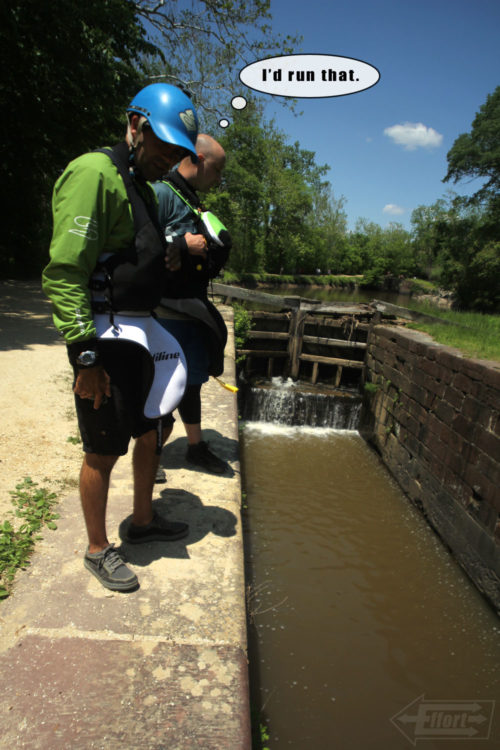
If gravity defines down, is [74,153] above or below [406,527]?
above

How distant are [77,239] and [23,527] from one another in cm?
157

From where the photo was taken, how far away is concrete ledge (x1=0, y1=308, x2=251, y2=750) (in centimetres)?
135

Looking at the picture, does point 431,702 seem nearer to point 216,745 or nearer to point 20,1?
point 216,745

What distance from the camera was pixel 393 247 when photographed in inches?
2660

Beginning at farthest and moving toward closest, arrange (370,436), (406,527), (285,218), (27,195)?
(285,218), (27,195), (370,436), (406,527)

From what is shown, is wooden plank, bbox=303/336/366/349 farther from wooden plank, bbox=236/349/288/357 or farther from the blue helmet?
the blue helmet

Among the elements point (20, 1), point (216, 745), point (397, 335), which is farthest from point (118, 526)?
point (20, 1)

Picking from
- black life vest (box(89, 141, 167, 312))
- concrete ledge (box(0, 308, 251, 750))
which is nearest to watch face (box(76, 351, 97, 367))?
black life vest (box(89, 141, 167, 312))

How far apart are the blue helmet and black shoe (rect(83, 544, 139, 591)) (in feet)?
5.54

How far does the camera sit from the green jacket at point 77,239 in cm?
144

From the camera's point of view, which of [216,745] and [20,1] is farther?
[20,1]

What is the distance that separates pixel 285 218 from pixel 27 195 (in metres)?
28.3

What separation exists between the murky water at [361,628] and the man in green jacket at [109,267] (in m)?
1.99

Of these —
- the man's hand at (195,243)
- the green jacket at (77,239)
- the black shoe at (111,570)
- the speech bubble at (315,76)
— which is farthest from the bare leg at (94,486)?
the speech bubble at (315,76)
